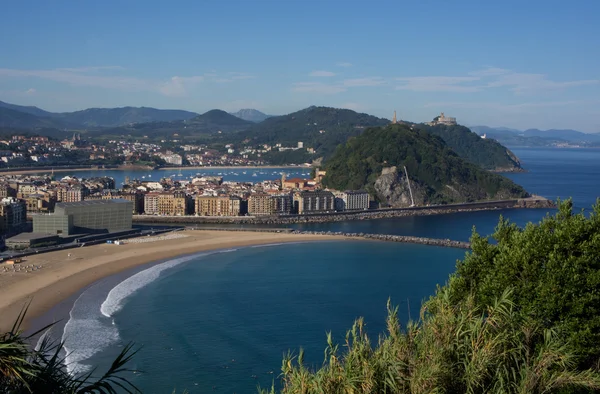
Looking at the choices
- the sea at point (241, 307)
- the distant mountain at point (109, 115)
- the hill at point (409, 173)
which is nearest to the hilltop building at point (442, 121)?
the hill at point (409, 173)

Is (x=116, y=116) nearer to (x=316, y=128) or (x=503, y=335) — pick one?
(x=316, y=128)

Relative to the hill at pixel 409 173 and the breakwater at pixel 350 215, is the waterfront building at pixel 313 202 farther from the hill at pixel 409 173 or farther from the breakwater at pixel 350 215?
the hill at pixel 409 173

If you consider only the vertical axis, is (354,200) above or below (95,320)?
above

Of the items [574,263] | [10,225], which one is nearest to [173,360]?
[574,263]

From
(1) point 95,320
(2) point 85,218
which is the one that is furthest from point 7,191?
(1) point 95,320

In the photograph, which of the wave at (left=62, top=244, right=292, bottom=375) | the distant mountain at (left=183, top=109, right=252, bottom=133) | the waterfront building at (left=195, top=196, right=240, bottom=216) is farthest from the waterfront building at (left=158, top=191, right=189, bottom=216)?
the distant mountain at (left=183, top=109, right=252, bottom=133)
